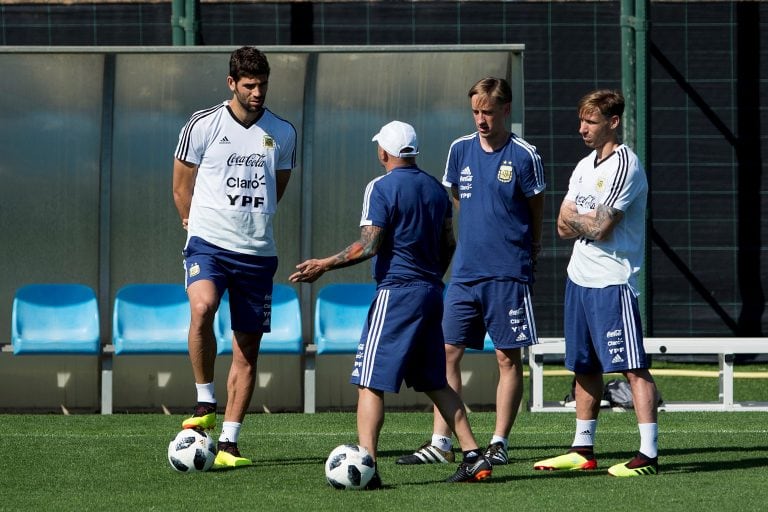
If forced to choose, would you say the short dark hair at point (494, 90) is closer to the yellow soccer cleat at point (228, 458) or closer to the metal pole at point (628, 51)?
the yellow soccer cleat at point (228, 458)

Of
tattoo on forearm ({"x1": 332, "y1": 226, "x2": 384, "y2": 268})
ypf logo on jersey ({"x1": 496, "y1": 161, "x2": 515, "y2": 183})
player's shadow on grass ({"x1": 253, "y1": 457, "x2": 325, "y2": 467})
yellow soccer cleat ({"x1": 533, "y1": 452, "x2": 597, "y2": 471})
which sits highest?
ypf logo on jersey ({"x1": 496, "y1": 161, "x2": 515, "y2": 183})

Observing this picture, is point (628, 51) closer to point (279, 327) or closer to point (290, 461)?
point (279, 327)

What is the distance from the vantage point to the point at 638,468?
6.32 metres

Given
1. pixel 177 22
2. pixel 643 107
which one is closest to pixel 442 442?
pixel 643 107

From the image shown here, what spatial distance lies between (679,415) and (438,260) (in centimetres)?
340

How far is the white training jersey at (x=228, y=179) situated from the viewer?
264 inches

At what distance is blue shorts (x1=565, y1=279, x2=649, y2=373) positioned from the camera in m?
6.32

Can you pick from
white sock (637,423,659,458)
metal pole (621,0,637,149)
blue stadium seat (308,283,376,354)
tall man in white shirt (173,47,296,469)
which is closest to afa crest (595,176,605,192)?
white sock (637,423,659,458)

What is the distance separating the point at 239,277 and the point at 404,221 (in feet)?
3.75

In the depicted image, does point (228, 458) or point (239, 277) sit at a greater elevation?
point (239, 277)

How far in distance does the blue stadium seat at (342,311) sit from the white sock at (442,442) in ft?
9.53

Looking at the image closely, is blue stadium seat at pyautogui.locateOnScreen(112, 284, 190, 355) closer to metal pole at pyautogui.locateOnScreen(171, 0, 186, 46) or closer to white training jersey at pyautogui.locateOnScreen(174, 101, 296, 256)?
metal pole at pyautogui.locateOnScreen(171, 0, 186, 46)

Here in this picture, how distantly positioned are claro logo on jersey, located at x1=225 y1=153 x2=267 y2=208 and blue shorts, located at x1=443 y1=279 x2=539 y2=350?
105 centimetres

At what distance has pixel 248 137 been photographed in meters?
6.77
